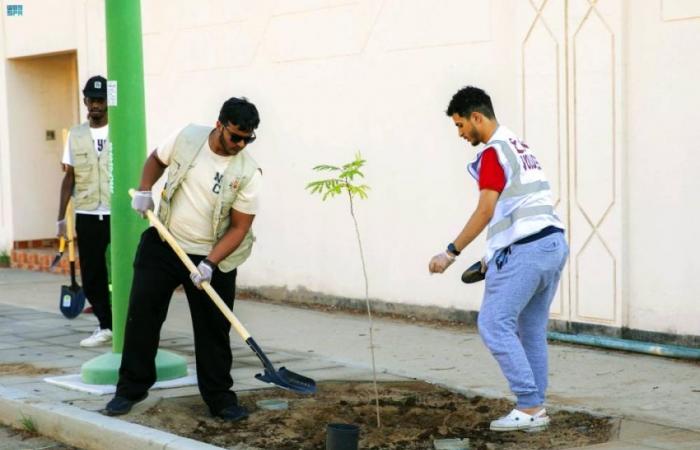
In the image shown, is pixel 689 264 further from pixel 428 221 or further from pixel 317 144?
pixel 317 144

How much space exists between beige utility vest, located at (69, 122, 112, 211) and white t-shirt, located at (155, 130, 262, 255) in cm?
267

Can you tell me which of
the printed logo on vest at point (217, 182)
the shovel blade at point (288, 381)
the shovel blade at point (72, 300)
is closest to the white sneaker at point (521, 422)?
the shovel blade at point (288, 381)

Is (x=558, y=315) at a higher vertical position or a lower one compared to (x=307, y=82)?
lower

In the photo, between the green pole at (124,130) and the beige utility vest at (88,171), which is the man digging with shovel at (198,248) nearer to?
the green pole at (124,130)

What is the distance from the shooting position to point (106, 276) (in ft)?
31.6

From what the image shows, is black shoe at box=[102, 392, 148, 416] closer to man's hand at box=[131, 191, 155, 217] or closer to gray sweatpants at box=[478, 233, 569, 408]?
man's hand at box=[131, 191, 155, 217]

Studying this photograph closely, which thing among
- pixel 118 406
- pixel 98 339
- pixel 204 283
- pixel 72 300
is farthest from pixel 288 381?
pixel 72 300

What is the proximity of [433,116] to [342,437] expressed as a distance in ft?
15.7

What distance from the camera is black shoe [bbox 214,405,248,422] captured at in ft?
22.5

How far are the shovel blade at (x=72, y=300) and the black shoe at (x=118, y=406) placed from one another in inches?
150

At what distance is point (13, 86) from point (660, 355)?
9.65m

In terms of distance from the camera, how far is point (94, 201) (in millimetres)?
9484

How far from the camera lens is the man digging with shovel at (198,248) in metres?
6.79

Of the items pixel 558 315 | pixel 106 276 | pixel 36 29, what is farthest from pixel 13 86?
pixel 558 315
